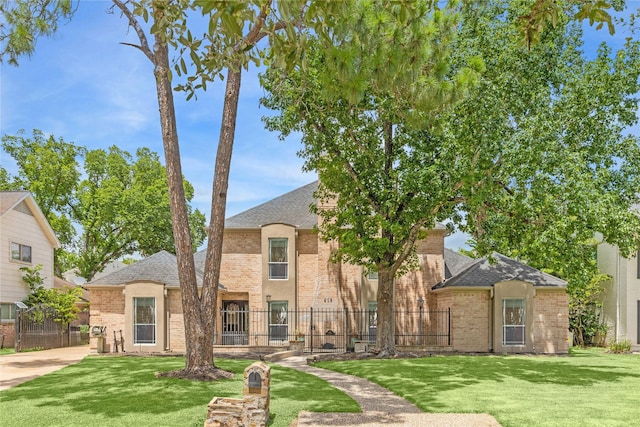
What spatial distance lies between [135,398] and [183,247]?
4.19 meters

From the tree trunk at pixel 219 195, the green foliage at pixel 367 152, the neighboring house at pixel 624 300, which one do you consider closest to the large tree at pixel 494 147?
the green foliage at pixel 367 152

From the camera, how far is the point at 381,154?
1923cm

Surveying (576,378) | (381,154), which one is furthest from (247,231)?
(576,378)

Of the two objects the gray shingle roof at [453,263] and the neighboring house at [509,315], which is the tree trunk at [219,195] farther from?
the gray shingle roof at [453,263]

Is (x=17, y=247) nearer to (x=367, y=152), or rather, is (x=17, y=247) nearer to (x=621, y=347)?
(x=367, y=152)

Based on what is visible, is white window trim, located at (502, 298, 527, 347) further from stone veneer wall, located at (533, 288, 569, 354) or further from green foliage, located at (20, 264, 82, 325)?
green foliage, located at (20, 264, 82, 325)

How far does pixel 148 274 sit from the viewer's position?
2308cm

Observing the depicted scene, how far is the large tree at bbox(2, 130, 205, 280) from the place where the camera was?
125 ft

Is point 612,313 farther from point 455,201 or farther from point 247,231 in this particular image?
point 247,231

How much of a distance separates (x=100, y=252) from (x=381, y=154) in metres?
28.6

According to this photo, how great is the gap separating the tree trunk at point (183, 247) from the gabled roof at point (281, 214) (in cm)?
1231

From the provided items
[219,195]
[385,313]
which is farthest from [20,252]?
[385,313]

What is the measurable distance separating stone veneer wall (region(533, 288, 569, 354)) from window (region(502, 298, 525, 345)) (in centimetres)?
55

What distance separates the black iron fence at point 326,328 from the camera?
24.8 m
